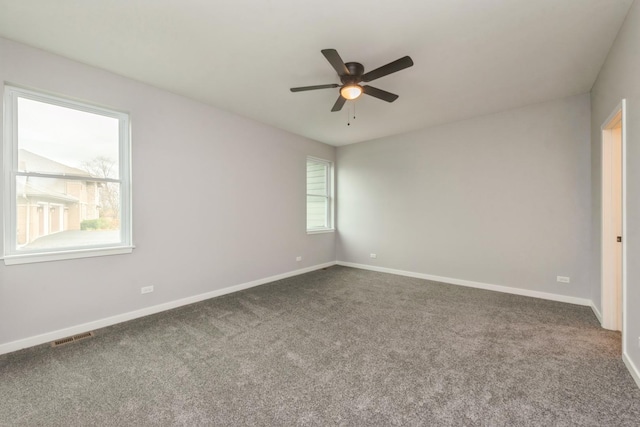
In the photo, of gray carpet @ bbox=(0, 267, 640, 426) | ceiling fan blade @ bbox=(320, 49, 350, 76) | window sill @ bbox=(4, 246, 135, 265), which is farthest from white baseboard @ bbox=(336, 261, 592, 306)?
window sill @ bbox=(4, 246, 135, 265)

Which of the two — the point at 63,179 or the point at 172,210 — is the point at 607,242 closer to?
the point at 172,210

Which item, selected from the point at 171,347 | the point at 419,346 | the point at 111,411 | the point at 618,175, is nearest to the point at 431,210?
the point at 618,175

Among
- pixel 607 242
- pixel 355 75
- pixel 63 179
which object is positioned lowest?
pixel 607 242

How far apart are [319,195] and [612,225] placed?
452 centimetres

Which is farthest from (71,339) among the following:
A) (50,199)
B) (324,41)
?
(324,41)

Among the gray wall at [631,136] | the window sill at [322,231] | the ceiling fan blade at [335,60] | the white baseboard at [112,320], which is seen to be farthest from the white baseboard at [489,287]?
the ceiling fan blade at [335,60]

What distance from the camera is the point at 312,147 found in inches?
225

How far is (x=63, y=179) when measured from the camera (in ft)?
9.29

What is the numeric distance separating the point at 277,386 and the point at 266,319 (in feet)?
4.12

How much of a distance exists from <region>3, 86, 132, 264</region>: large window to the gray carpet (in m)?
1.02

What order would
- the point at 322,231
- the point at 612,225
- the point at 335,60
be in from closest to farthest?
the point at 335,60, the point at 612,225, the point at 322,231

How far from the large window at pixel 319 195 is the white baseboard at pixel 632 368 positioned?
4.47 meters

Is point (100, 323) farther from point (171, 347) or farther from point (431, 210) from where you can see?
point (431, 210)

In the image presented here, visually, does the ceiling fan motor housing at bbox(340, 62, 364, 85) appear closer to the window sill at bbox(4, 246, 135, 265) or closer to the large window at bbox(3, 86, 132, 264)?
the large window at bbox(3, 86, 132, 264)
